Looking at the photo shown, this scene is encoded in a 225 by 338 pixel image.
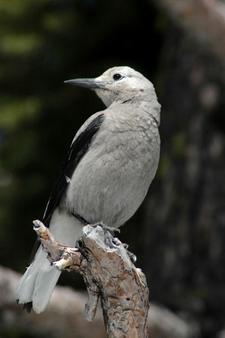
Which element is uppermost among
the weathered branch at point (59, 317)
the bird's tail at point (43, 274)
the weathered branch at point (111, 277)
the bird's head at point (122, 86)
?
the bird's head at point (122, 86)

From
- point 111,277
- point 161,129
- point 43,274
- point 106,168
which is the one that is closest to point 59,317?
point 43,274

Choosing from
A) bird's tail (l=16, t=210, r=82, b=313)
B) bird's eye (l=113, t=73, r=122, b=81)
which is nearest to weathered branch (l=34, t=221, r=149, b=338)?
bird's tail (l=16, t=210, r=82, b=313)

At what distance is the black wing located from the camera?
19.9 feet

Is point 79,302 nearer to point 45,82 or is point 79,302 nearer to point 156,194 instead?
point 156,194

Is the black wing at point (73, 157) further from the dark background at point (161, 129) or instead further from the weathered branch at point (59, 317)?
the dark background at point (161, 129)

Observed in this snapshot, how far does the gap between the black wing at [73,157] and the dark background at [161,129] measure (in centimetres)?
224

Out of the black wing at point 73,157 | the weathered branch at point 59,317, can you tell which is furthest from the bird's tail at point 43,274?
the weathered branch at point 59,317

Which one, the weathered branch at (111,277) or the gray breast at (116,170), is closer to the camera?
the weathered branch at (111,277)

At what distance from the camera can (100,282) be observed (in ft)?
16.0

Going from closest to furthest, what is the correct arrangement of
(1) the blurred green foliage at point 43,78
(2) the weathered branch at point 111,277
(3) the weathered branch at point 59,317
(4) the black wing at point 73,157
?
1. (2) the weathered branch at point 111,277
2. (4) the black wing at point 73,157
3. (3) the weathered branch at point 59,317
4. (1) the blurred green foliage at point 43,78

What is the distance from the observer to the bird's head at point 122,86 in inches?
242

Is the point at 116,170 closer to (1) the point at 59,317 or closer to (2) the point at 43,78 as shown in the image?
(1) the point at 59,317

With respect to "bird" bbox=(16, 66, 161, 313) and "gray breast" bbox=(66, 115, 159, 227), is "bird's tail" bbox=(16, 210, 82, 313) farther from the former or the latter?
"gray breast" bbox=(66, 115, 159, 227)

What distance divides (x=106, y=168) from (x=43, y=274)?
86 centimetres
